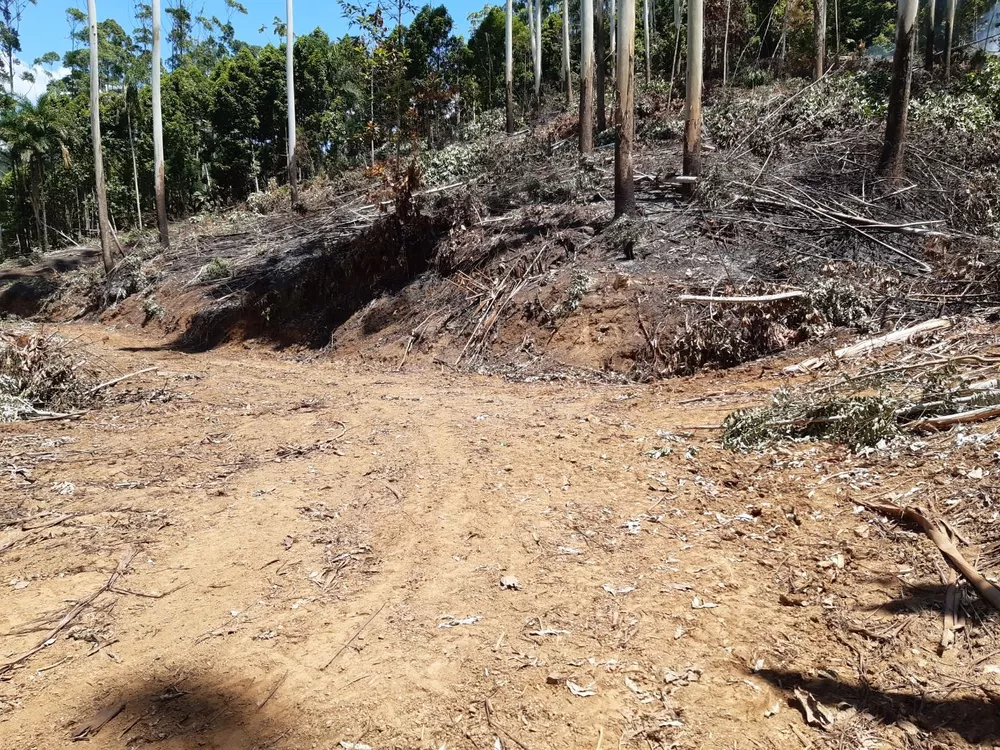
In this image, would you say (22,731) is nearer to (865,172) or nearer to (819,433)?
(819,433)

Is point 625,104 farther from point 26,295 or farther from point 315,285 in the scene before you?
point 26,295

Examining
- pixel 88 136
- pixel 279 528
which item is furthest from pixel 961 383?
pixel 88 136

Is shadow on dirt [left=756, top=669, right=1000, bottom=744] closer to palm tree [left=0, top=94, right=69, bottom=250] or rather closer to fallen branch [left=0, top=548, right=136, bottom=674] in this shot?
fallen branch [left=0, top=548, right=136, bottom=674]

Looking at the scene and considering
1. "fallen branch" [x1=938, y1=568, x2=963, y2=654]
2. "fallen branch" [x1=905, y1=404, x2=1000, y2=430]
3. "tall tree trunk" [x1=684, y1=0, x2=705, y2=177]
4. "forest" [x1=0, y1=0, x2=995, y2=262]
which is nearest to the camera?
"fallen branch" [x1=938, y1=568, x2=963, y2=654]

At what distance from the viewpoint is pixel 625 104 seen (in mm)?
9750

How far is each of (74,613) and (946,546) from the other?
4056mm

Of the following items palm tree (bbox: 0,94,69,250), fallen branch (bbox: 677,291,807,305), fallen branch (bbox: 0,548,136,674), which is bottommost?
fallen branch (bbox: 0,548,136,674)

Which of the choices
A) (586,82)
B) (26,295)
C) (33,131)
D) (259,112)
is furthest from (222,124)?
(586,82)

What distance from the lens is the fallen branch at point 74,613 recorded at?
2809 mm

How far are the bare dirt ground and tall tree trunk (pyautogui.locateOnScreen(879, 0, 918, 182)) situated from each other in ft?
22.1

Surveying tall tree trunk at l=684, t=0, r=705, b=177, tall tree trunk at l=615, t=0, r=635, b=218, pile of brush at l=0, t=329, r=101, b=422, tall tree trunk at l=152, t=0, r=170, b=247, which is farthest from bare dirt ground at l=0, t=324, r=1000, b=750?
tall tree trunk at l=152, t=0, r=170, b=247

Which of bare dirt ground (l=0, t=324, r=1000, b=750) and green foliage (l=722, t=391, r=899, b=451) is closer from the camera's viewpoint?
bare dirt ground (l=0, t=324, r=1000, b=750)

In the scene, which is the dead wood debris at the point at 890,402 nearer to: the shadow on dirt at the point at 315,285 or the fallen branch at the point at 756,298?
the fallen branch at the point at 756,298

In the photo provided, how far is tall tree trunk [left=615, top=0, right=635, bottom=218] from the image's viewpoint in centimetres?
948
